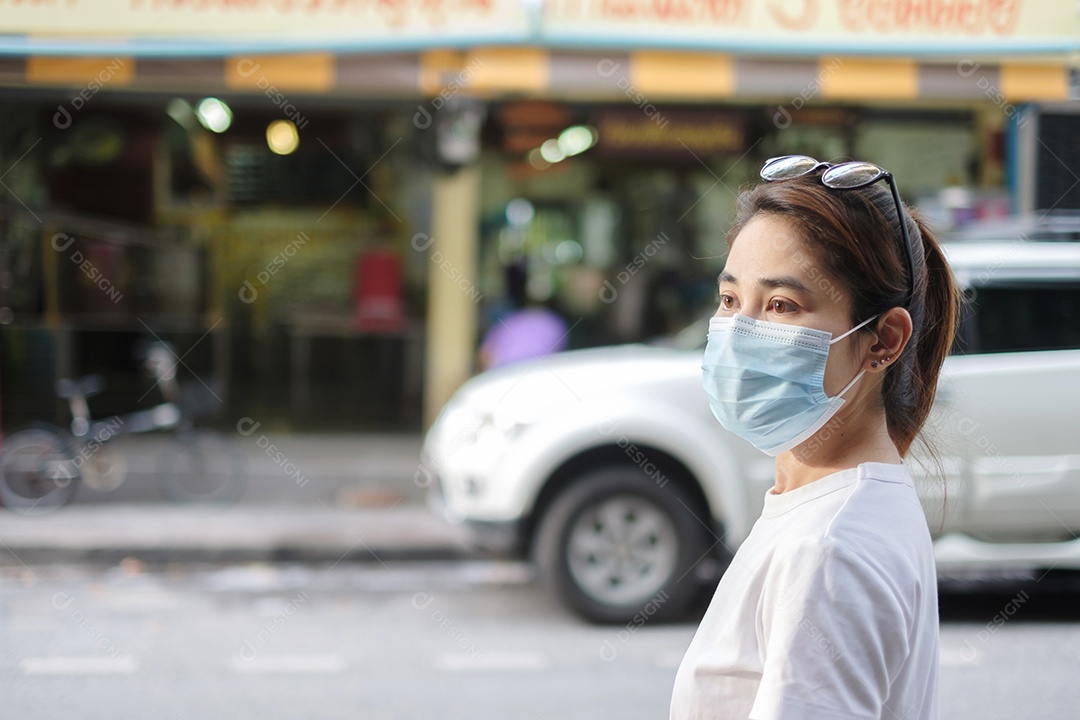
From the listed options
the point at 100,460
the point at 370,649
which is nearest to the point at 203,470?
the point at 100,460

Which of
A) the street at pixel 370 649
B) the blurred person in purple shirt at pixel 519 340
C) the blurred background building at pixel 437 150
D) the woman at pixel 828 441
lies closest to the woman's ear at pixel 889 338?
the woman at pixel 828 441

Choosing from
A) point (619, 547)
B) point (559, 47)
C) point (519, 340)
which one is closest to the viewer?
point (619, 547)

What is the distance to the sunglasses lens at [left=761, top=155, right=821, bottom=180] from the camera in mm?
1450

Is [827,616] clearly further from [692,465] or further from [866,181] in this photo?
[692,465]

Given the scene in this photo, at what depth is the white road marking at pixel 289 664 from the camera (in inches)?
187

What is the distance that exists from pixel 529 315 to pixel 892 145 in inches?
172

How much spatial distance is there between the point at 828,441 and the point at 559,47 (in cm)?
766

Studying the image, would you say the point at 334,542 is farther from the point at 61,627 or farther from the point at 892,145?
the point at 892,145

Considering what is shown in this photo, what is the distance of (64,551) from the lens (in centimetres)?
686

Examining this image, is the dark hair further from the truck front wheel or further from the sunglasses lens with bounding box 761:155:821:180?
the truck front wheel

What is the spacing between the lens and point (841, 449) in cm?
139

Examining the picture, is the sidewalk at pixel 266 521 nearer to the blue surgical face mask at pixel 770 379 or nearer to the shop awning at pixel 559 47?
the shop awning at pixel 559 47

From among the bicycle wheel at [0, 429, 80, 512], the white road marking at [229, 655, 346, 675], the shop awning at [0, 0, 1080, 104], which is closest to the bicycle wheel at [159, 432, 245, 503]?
the bicycle wheel at [0, 429, 80, 512]

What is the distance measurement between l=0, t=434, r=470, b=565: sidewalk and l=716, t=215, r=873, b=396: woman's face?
584 cm
